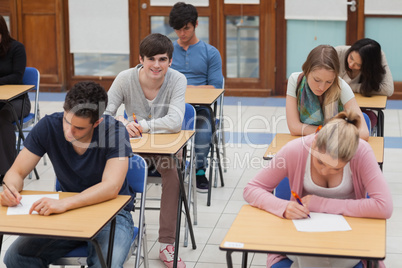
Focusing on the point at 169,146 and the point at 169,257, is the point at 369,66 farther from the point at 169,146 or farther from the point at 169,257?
the point at 169,257

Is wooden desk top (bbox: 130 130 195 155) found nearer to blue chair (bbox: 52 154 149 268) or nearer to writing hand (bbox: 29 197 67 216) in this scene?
blue chair (bbox: 52 154 149 268)

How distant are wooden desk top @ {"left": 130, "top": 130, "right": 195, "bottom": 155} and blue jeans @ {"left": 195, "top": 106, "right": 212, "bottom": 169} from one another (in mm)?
893

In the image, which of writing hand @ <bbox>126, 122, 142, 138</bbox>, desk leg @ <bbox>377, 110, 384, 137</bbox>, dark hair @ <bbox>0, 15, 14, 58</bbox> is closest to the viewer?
writing hand @ <bbox>126, 122, 142, 138</bbox>

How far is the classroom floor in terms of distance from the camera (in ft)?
11.9

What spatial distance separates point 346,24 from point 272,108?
1319 mm

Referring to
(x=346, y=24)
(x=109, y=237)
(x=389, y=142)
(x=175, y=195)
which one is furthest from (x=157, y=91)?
(x=346, y=24)

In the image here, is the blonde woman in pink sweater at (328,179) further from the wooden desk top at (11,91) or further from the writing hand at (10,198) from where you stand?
the wooden desk top at (11,91)

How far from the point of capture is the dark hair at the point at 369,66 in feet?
15.1

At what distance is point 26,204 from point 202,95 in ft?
7.18

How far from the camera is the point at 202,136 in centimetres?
466

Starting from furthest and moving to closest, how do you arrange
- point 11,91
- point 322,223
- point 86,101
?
1. point 11,91
2. point 86,101
3. point 322,223

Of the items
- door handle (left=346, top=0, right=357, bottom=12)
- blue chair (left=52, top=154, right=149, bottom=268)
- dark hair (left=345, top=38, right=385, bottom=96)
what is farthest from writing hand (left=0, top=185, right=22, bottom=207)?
door handle (left=346, top=0, right=357, bottom=12)

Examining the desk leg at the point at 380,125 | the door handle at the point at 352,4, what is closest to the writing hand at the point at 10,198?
the desk leg at the point at 380,125

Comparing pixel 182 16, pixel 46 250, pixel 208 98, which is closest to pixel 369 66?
pixel 208 98
